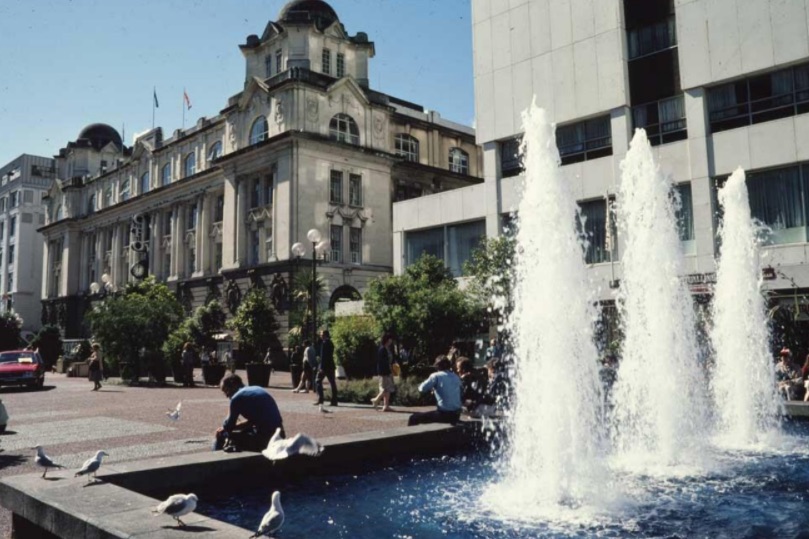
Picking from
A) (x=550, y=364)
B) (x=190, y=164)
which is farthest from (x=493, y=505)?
(x=190, y=164)

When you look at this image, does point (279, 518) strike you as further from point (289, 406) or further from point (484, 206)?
point (484, 206)

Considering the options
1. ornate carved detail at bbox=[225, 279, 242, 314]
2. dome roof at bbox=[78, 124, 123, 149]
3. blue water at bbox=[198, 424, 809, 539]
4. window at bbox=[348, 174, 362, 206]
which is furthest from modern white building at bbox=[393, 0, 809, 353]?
dome roof at bbox=[78, 124, 123, 149]

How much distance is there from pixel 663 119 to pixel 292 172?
81.3 feet

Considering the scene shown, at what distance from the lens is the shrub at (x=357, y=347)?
25.6 meters

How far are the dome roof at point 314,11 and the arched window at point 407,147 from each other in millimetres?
9956

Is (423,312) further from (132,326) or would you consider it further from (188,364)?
(132,326)

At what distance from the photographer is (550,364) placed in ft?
27.9

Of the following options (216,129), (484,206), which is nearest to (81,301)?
(216,129)

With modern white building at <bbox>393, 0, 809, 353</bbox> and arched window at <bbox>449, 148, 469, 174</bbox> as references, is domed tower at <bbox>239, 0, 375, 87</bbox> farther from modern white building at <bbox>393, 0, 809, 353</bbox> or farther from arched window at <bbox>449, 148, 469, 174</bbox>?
modern white building at <bbox>393, 0, 809, 353</bbox>

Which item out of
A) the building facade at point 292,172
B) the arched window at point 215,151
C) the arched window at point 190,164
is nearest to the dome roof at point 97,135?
the building facade at point 292,172

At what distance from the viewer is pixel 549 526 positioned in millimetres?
6113

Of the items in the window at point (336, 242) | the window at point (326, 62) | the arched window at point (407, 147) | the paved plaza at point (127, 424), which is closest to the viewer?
the paved plaza at point (127, 424)

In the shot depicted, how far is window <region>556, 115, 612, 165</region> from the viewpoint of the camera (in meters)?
25.3

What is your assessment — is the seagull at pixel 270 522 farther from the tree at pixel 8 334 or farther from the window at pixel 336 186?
the tree at pixel 8 334
